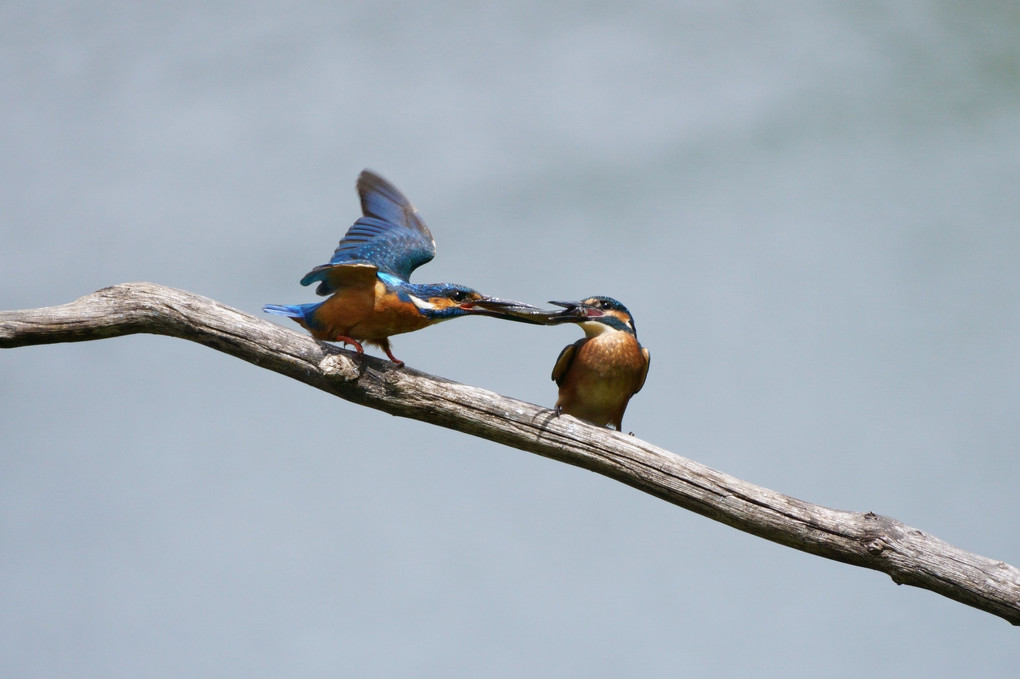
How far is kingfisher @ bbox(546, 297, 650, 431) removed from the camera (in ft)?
9.78

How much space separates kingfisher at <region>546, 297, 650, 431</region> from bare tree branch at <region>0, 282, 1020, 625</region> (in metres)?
0.47

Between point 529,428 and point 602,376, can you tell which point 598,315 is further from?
point 529,428

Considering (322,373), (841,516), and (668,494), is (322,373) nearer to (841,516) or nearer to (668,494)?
(668,494)

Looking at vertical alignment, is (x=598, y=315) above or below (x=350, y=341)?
above

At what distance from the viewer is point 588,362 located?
9.82ft

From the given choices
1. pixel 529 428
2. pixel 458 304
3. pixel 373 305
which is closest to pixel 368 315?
pixel 373 305

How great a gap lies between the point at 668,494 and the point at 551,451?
341mm

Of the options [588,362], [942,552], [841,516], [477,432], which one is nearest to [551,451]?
[477,432]

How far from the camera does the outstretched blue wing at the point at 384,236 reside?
303cm

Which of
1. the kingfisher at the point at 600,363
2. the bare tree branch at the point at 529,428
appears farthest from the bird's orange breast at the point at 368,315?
the kingfisher at the point at 600,363

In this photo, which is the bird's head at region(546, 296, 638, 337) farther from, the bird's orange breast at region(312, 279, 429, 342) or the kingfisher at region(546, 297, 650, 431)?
the bird's orange breast at region(312, 279, 429, 342)

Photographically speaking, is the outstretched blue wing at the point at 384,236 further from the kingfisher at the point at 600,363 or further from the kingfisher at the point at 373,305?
the kingfisher at the point at 600,363

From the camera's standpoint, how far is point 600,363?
9.77 ft

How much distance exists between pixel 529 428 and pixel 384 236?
106 centimetres
